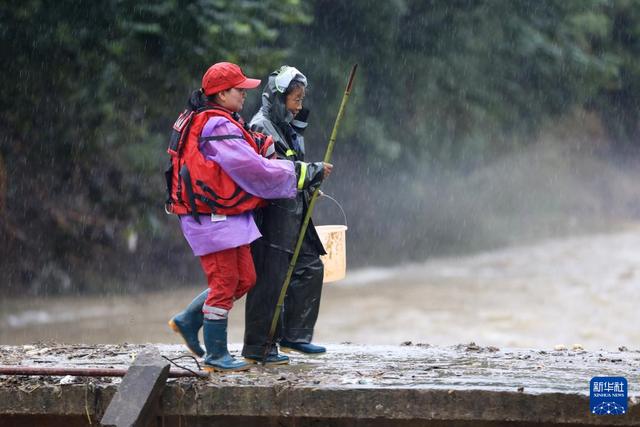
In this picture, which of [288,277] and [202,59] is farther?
[202,59]

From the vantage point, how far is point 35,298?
60.7 ft

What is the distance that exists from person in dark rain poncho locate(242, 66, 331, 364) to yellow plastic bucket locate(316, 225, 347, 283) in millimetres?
164

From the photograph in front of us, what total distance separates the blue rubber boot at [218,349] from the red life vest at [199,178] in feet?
1.81

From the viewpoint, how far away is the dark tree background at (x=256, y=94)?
647 inches

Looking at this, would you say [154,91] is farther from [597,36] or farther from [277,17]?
[597,36]

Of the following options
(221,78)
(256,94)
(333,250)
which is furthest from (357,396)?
(256,94)

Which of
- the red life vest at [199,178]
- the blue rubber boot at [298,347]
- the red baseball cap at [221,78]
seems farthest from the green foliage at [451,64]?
the red life vest at [199,178]

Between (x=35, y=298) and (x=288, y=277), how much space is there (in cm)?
1347

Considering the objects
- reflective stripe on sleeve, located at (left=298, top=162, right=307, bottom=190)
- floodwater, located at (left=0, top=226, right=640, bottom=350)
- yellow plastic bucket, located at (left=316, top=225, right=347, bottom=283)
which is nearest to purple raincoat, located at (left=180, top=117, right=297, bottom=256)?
reflective stripe on sleeve, located at (left=298, top=162, right=307, bottom=190)

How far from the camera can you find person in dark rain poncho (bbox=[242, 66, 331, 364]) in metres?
5.87

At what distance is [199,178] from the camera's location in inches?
215

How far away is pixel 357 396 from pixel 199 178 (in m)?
1.29

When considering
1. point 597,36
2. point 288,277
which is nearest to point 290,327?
point 288,277

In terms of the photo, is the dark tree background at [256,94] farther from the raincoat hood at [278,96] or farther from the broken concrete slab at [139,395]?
the broken concrete slab at [139,395]
